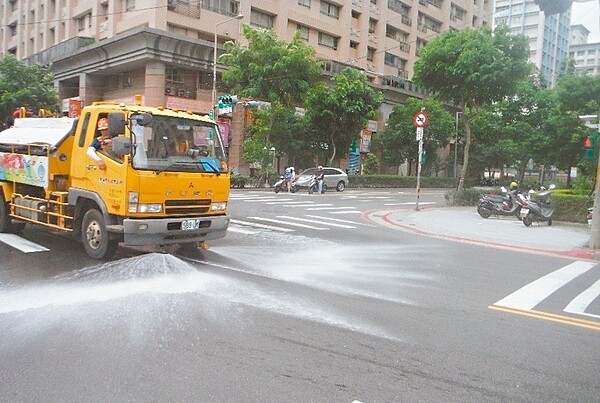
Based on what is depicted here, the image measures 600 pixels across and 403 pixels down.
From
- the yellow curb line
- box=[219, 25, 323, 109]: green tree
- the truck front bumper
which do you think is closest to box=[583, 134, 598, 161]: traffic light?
the yellow curb line

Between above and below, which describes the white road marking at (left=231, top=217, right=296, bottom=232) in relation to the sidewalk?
below

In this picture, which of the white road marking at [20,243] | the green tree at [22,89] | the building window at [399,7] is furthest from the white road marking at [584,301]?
the building window at [399,7]

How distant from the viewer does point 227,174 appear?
848 centimetres

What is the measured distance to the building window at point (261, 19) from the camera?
37.4m

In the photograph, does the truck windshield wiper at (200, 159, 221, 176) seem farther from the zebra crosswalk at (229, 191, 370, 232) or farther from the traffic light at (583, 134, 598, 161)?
the traffic light at (583, 134, 598, 161)

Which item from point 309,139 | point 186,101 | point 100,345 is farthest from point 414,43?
point 100,345

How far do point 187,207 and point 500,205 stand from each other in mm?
13396

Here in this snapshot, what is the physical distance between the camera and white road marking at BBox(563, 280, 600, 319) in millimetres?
6352

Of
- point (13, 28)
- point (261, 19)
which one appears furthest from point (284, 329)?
point (13, 28)

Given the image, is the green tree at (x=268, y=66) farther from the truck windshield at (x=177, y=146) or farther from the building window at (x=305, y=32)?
the truck windshield at (x=177, y=146)

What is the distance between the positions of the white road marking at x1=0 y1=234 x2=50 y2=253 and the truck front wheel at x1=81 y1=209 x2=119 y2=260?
1.03 metres

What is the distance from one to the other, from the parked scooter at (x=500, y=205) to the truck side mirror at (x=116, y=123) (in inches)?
553

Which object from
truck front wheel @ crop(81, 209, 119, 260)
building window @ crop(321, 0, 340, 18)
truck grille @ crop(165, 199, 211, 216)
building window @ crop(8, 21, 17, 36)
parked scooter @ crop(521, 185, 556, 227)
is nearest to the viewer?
truck grille @ crop(165, 199, 211, 216)

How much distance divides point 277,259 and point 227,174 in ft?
5.64
